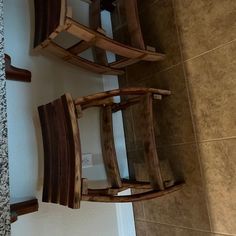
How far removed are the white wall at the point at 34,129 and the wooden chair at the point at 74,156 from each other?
0.09 metres

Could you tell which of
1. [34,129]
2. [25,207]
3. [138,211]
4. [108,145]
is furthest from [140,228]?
[34,129]

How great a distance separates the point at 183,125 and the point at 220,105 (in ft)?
0.66

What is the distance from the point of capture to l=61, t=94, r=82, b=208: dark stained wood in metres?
0.89

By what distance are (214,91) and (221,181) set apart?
377 mm

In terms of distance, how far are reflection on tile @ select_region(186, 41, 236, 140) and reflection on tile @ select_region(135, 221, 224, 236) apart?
432mm

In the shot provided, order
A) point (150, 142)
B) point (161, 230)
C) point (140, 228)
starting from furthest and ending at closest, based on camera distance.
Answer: point (140, 228) → point (161, 230) → point (150, 142)

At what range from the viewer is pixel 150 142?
114cm

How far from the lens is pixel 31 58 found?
1.21m

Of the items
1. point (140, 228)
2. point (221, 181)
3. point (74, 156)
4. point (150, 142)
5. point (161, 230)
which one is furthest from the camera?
point (140, 228)

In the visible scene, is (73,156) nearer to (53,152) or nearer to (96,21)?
(53,152)

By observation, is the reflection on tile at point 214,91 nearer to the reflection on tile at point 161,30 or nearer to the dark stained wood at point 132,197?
the reflection on tile at point 161,30

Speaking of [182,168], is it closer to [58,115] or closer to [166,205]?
[166,205]

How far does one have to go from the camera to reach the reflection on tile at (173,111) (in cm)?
117

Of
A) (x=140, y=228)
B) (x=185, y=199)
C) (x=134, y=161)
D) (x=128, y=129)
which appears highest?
(x=128, y=129)
